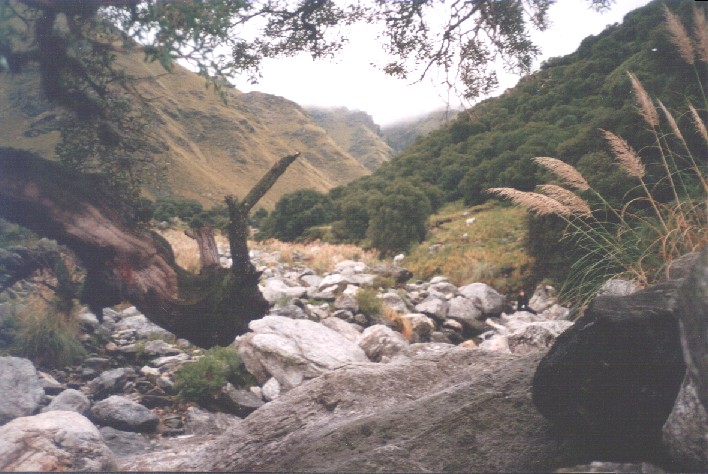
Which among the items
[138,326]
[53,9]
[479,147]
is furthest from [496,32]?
[479,147]

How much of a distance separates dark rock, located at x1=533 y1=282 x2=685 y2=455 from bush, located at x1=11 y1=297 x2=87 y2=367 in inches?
233

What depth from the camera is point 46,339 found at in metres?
5.84

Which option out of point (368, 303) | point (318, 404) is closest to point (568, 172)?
point (318, 404)

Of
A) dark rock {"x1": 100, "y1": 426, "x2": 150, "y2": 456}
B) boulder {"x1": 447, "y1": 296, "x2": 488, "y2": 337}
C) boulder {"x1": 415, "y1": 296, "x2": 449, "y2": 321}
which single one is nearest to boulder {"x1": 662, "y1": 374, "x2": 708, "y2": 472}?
dark rock {"x1": 100, "y1": 426, "x2": 150, "y2": 456}

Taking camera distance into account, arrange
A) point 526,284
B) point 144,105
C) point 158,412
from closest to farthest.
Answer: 1. point 144,105
2. point 158,412
3. point 526,284

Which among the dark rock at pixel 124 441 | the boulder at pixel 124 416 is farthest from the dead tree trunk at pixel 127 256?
the boulder at pixel 124 416

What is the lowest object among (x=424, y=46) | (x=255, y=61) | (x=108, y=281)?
(x=108, y=281)

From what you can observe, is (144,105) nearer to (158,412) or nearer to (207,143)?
(158,412)

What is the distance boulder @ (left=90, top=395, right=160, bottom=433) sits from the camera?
4551mm

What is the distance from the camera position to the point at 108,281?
3.56 meters

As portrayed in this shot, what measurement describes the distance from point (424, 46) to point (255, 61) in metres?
1.56

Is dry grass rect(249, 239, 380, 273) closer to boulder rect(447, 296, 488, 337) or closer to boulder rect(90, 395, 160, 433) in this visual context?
boulder rect(447, 296, 488, 337)

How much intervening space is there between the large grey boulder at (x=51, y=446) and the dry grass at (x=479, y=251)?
940 cm

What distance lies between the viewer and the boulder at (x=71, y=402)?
458 cm
